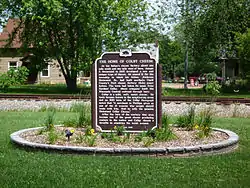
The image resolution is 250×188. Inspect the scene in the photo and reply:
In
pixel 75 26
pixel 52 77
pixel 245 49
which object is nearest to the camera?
pixel 245 49

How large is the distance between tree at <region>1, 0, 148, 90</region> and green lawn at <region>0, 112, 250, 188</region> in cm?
2228

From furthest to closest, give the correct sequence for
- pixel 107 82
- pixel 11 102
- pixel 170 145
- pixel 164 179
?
pixel 11 102, pixel 107 82, pixel 170 145, pixel 164 179

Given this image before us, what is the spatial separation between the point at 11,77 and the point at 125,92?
2090cm

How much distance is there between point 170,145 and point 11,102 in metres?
13.8

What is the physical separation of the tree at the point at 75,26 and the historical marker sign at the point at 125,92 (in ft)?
64.4

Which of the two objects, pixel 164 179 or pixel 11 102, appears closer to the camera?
pixel 164 179

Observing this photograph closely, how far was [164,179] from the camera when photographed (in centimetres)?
635

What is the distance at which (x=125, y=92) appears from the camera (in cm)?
980

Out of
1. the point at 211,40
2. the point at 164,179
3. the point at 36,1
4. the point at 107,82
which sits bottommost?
the point at 164,179

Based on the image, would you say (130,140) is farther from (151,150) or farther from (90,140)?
(151,150)

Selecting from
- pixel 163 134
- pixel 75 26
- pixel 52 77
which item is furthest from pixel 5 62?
pixel 163 134

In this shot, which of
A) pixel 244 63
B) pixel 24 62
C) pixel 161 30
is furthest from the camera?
Result: pixel 24 62

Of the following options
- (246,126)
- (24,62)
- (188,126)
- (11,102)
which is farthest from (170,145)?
(24,62)

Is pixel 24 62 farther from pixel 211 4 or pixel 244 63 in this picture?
pixel 244 63
